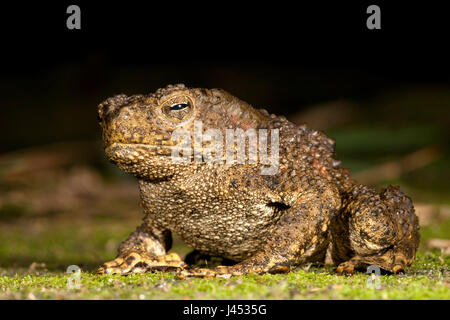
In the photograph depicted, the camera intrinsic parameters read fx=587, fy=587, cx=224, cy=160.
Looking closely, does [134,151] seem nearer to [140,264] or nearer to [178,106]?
[178,106]

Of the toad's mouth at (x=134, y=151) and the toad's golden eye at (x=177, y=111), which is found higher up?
the toad's golden eye at (x=177, y=111)

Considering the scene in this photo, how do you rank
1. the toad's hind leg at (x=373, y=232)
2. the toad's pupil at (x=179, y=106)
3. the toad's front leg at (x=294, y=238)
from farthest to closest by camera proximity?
1. the toad's hind leg at (x=373, y=232)
2. the toad's pupil at (x=179, y=106)
3. the toad's front leg at (x=294, y=238)

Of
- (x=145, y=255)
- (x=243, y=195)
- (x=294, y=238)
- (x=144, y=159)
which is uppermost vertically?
(x=144, y=159)

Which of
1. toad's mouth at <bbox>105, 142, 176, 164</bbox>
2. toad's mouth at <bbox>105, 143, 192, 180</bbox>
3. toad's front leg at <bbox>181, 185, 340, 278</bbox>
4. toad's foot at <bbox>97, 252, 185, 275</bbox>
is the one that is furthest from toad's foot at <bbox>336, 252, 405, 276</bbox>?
toad's mouth at <bbox>105, 142, 176, 164</bbox>

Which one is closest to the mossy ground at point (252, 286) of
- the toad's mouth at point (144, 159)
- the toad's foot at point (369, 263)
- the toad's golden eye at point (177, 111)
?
the toad's foot at point (369, 263)

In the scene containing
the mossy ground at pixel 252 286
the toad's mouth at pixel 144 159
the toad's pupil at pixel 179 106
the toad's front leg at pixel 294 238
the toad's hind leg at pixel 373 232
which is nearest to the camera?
the mossy ground at pixel 252 286

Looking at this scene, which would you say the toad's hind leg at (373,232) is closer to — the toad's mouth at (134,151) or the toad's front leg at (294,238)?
the toad's front leg at (294,238)

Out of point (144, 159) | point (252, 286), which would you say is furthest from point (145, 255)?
point (252, 286)

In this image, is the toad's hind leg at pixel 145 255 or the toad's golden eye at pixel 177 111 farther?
the toad's hind leg at pixel 145 255
